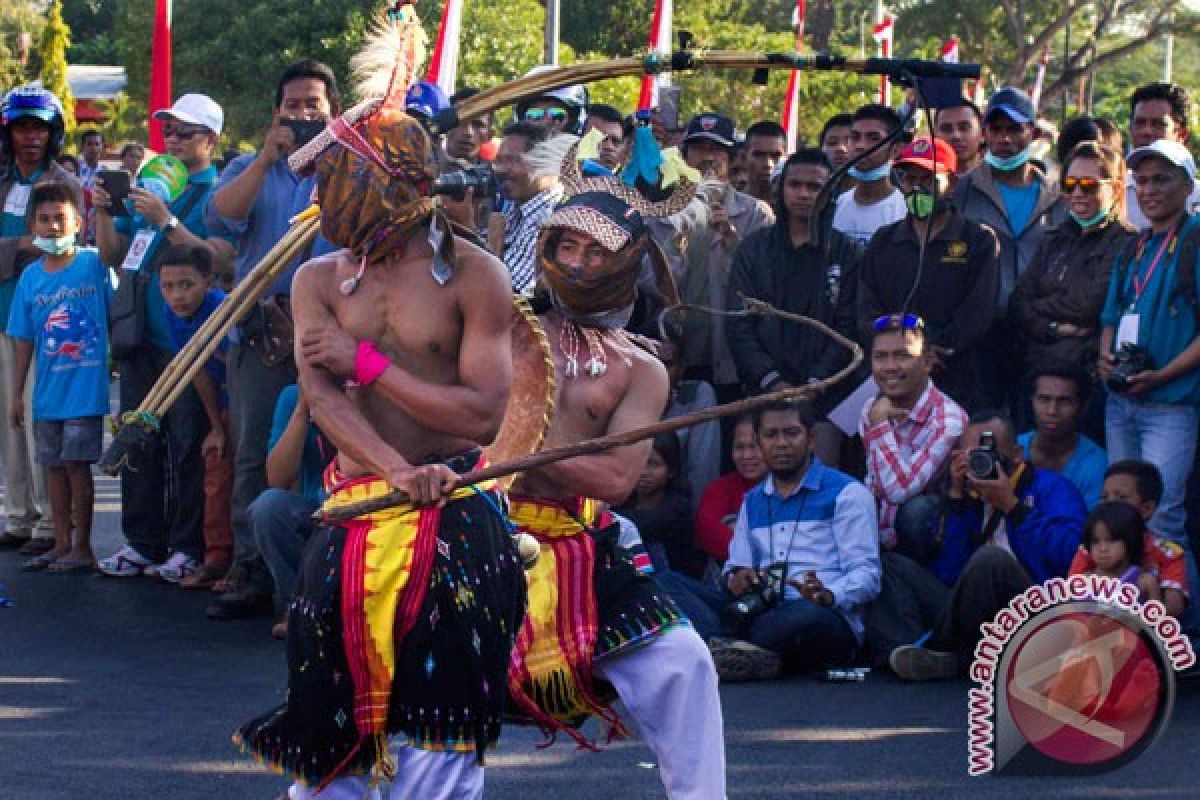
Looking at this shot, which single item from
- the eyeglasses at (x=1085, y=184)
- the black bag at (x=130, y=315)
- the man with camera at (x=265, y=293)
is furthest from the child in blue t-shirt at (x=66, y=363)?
the eyeglasses at (x=1085, y=184)

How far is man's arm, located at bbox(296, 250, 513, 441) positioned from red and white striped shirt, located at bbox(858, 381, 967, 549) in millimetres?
3908

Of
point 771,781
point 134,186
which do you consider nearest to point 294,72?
point 134,186

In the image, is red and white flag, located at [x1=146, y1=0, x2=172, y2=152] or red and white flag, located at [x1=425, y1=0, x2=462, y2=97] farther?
red and white flag, located at [x1=146, y1=0, x2=172, y2=152]

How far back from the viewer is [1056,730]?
6.50 m

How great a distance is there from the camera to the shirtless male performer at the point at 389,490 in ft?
14.9

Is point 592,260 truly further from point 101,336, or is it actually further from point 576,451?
point 101,336

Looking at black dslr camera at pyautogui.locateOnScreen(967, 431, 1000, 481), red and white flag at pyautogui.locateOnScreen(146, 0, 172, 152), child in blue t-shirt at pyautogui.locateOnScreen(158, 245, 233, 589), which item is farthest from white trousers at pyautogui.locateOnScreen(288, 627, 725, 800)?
red and white flag at pyautogui.locateOnScreen(146, 0, 172, 152)

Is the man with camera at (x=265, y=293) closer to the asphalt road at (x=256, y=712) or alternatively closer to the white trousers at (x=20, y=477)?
the asphalt road at (x=256, y=712)

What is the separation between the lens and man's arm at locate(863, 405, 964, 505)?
824 centimetres

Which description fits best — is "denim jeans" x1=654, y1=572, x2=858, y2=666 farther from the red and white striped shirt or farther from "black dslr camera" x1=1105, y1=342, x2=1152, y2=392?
"black dslr camera" x1=1105, y1=342, x2=1152, y2=392

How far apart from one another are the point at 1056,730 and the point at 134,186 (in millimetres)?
5073

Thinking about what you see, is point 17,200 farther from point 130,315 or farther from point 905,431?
point 905,431

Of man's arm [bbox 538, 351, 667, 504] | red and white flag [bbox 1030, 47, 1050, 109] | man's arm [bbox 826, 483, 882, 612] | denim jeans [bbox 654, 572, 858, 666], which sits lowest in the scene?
denim jeans [bbox 654, 572, 858, 666]

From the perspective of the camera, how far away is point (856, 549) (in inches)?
313
